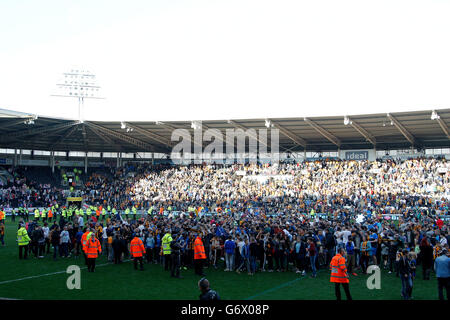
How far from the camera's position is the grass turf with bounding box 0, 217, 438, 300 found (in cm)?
1145

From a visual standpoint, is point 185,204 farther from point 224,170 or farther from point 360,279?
point 360,279

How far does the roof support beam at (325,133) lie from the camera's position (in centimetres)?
Result: 3996

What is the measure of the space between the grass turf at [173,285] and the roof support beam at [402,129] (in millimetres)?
25094

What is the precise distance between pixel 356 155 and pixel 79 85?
35363 millimetres

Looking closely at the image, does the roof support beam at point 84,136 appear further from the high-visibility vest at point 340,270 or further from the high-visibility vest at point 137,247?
the high-visibility vest at point 340,270

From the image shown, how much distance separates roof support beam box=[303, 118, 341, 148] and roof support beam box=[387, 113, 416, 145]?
704 centimetres

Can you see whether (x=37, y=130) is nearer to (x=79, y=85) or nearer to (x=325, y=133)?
(x=79, y=85)

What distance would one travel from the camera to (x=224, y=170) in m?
50.6

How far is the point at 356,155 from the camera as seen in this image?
48.6 m

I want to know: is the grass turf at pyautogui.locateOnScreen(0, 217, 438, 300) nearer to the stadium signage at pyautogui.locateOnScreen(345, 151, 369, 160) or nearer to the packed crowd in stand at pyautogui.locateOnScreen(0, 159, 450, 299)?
the packed crowd in stand at pyautogui.locateOnScreen(0, 159, 450, 299)

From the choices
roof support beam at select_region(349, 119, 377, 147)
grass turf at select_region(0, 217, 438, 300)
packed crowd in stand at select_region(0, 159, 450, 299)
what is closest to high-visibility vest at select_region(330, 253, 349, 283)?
grass turf at select_region(0, 217, 438, 300)

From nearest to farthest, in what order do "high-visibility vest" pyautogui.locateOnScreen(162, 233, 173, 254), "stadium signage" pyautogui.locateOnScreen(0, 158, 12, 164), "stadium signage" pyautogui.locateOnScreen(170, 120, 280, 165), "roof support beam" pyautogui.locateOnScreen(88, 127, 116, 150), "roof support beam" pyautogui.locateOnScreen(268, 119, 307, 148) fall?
"high-visibility vest" pyautogui.locateOnScreen(162, 233, 173, 254) → "roof support beam" pyautogui.locateOnScreen(268, 119, 307, 148) → "stadium signage" pyautogui.locateOnScreen(170, 120, 280, 165) → "roof support beam" pyautogui.locateOnScreen(88, 127, 116, 150) → "stadium signage" pyautogui.locateOnScreen(0, 158, 12, 164)

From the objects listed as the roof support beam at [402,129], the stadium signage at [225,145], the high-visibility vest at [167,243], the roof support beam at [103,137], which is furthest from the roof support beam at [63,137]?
the high-visibility vest at [167,243]
